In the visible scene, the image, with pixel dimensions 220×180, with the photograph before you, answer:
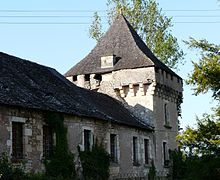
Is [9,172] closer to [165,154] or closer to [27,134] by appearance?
[27,134]

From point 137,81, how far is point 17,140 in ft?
41.2

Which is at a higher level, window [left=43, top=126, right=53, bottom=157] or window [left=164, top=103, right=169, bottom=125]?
window [left=164, top=103, right=169, bottom=125]

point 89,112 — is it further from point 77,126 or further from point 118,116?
point 118,116

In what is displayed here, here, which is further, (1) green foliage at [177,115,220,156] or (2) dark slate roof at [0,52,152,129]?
(2) dark slate roof at [0,52,152,129]

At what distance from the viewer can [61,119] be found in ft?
73.3

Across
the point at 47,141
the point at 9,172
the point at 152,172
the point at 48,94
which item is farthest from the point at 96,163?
the point at 9,172

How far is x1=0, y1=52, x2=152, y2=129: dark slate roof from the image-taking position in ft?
68.9

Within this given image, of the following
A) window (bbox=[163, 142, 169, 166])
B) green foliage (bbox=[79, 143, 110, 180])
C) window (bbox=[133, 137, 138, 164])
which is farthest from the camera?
window (bbox=[163, 142, 169, 166])

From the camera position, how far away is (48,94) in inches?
914

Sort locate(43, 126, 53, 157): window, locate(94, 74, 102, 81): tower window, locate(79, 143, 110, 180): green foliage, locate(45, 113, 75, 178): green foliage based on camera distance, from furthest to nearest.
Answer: locate(94, 74, 102, 81): tower window
locate(79, 143, 110, 180): green foliage
locate(43, 126, 53, 157): window
locate(45, 113, 75, 178): green foliage

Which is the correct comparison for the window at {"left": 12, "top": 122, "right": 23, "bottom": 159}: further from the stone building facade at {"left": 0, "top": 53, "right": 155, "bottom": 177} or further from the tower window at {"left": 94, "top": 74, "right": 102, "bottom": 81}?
the tower window at {"left": 94, "top": 74, "right": 102, "bottom": 81}

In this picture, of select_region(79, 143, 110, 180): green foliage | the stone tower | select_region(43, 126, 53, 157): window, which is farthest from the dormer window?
select_region(43, 126, 53, 157): window

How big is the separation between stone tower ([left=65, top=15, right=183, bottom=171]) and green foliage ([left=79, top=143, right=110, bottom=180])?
6.66 metres

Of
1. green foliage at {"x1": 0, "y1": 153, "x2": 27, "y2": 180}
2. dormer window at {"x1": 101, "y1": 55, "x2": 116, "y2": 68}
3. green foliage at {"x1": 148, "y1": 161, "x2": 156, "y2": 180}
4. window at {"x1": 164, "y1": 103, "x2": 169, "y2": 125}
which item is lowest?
green foliage at {"x1": 148, "y1": 161, "x2": 156, "y2": 180}
